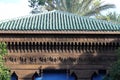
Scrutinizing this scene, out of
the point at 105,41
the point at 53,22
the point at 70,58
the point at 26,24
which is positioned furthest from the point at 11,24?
the point at 105,41

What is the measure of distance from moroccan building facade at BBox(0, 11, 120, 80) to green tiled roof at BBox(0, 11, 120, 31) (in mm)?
45

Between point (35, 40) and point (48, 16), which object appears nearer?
point (35, 40)

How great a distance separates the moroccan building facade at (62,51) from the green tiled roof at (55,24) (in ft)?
0.15

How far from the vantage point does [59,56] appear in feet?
60.9

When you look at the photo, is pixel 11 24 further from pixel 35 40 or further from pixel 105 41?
pixel 105 41

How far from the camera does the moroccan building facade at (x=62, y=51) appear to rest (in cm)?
1841

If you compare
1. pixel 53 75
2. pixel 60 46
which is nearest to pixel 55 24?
pixel 60 46

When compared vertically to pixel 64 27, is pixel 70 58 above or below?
below

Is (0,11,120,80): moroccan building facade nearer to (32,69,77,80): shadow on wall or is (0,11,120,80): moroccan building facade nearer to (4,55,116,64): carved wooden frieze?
(4,55,116,64): carved wooden frieze

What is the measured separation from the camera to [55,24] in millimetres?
19188

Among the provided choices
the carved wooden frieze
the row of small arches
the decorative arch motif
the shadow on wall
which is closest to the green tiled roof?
the row of small arches

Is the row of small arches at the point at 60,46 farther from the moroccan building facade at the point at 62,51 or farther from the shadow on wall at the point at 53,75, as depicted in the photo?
the shadow on wall at the point at 53,75

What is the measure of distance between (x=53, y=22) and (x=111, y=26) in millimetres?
2774

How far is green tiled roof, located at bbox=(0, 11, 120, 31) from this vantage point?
1853 centimetres
